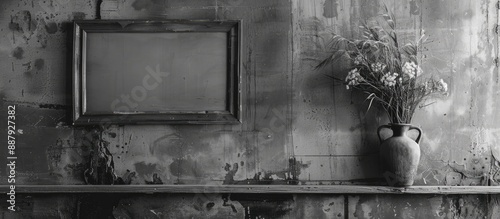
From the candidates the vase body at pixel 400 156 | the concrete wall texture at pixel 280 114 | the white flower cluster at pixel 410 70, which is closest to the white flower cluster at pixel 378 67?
the white flower cluster at pixel 410 70

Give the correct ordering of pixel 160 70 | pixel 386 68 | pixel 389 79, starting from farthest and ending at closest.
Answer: pixel 160 70 < pixel 386 68 < pixel 389 79

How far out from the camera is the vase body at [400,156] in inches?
110

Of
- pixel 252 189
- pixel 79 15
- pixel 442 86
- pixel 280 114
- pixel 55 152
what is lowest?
pixel 252 189

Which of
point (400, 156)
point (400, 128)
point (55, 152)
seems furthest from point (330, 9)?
point (55, 152)

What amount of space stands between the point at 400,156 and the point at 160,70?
1.64 meters

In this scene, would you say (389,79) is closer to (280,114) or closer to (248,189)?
(280,114)

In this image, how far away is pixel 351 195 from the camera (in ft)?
9.82

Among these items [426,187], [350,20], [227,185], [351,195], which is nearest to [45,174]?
[227,185]

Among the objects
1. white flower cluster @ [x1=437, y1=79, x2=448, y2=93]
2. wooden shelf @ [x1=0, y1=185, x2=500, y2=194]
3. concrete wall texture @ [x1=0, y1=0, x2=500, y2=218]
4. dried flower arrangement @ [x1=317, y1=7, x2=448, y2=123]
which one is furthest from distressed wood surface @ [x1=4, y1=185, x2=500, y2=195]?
white flower cluster @ [x1=437, y1=79, x2=448, y2=93]

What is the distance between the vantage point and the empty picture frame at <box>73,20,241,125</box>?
2.99 meters

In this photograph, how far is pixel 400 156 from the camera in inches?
110

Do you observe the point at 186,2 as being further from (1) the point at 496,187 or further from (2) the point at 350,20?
(1) the point at 496,187

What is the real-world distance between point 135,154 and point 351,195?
4.82 ft

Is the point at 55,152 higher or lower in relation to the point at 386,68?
lower
